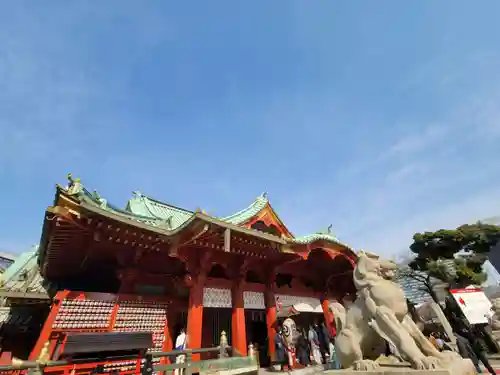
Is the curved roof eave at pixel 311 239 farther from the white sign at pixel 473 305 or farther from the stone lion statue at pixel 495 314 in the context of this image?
the stone lion statue at pixel 495 314

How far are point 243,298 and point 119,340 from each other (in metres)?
5.73

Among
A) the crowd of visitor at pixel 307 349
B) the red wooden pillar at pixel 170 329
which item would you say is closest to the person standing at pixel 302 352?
the crowd of visitor at pixel 307 349

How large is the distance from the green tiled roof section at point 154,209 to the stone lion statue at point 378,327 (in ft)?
31.5

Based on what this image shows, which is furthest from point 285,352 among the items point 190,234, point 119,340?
point 119,340

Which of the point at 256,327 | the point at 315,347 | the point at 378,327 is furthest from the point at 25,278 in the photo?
the point at 378,327

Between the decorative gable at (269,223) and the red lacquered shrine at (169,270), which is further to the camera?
the decorative gable at (269,223)

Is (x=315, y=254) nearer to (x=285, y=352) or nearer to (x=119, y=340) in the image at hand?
(x=285, y=352)

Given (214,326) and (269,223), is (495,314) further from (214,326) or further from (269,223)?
(214,326)

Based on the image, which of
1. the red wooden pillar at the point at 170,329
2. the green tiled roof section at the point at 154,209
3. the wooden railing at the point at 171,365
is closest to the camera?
the wooden railing at the point at 171,365

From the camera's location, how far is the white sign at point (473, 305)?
721 cm

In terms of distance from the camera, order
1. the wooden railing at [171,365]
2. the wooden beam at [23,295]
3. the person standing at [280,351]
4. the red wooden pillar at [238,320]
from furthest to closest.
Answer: the wooden beam at [23,295]
the person standing at [280,351]
the red wooden pillar at [238,320]
the wooden railing at [171,365]

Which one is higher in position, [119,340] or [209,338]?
[209,338]

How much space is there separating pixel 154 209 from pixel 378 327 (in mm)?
13095

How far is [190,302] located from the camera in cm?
911
